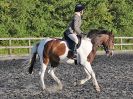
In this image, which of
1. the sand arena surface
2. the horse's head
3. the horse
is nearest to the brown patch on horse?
the horse

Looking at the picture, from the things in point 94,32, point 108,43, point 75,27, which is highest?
point 75,27

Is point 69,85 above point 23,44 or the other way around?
above

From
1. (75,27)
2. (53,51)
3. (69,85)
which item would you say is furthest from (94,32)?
(69,85)

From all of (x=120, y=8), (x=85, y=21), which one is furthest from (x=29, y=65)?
(x=120, y=8)

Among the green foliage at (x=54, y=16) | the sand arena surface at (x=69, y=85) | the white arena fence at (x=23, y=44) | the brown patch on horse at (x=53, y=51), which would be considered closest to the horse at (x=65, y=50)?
the brown patch on horse at (x=53, y=51)

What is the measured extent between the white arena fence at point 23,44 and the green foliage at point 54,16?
134cm

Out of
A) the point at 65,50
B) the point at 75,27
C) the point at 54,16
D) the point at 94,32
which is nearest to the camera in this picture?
the point at 75,27

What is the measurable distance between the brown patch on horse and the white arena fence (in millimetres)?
16324

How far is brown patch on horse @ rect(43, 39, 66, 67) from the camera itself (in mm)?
14672

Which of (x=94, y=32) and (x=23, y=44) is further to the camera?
(x=23, y=44)

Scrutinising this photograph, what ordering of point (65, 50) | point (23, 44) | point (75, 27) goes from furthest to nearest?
1. point (23, 44)
2. point (65, 50)
3. point (75, 27)

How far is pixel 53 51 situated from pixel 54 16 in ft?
81.1

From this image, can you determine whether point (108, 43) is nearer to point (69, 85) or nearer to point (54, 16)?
point (69, 85)

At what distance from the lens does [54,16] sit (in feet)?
129
